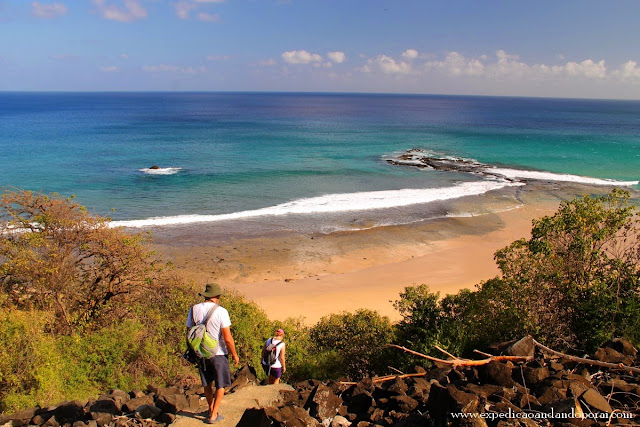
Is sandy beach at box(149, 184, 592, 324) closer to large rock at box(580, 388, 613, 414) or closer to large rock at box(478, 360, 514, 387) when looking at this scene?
large rock at box(478, 360, 514, 387)

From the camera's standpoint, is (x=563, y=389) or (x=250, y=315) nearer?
(x=563, y=389)

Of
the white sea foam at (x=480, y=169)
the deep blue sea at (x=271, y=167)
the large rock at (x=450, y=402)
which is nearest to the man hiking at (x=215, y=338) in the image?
the large rock at (x=450, y=402)

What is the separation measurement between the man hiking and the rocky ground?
17.9 inches

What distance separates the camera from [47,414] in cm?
711

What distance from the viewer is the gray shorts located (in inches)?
260

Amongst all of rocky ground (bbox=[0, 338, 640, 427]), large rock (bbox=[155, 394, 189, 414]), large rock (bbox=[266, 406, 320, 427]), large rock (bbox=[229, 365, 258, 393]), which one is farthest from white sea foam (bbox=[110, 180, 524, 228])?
large rock (bbox=[266, 406, 320, 427])

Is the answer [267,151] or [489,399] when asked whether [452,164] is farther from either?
[489,399]

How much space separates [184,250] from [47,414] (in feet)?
61.5

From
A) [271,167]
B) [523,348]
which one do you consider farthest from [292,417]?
[271,167]

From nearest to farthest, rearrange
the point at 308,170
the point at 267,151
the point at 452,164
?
the point at 308,170, the point at 452,164, the point at 267,151

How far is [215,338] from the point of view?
6.48m

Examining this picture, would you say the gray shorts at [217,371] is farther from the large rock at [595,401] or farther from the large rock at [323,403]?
the large rock at [595,401]

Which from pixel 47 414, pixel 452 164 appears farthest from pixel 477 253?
pixel 452 164

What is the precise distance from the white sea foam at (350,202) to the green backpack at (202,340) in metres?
25.3
